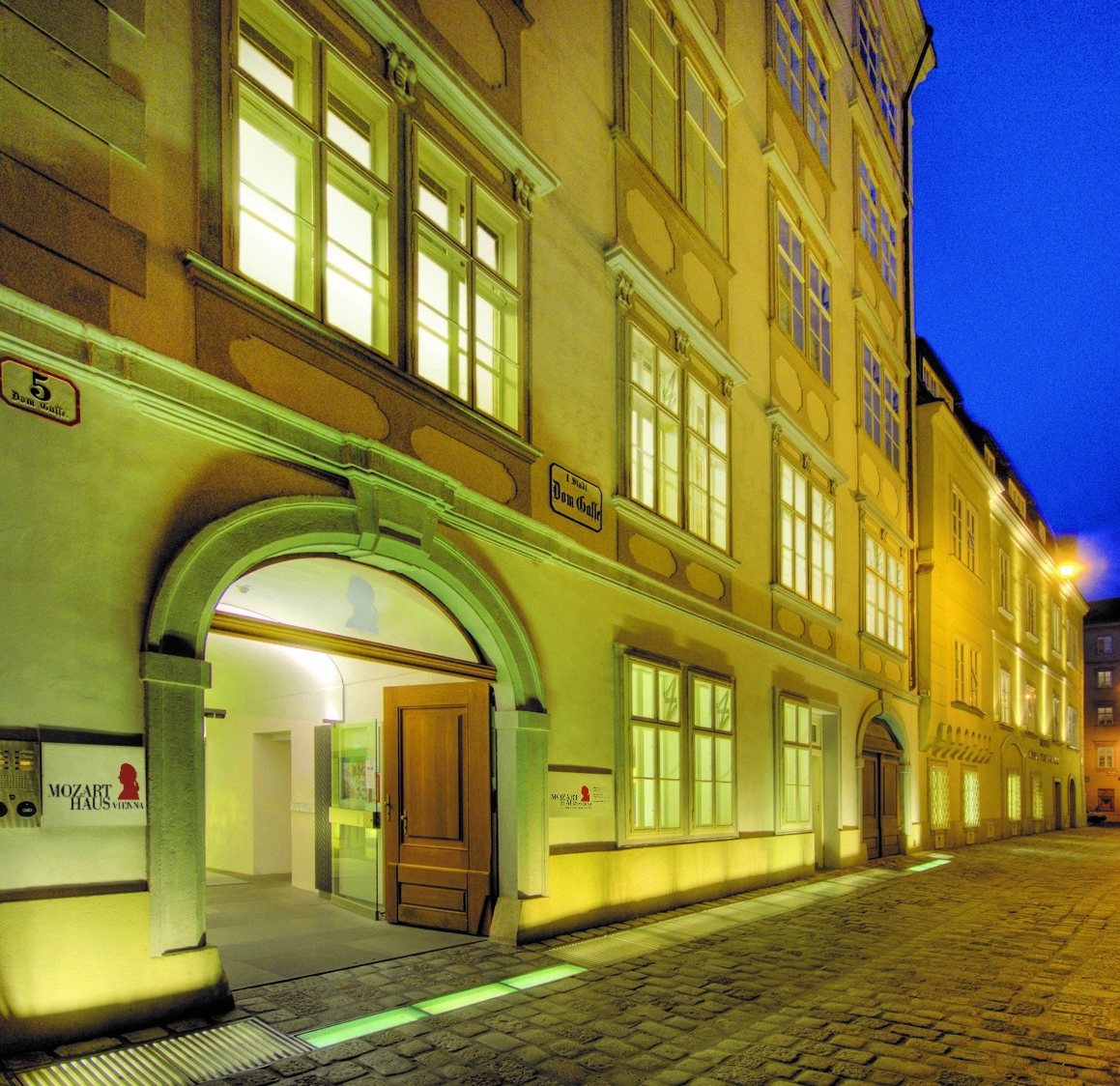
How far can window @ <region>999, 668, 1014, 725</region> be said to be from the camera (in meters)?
29.8

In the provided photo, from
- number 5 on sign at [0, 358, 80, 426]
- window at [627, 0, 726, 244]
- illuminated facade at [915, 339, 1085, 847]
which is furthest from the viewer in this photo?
illuminated facade at [915, 339, 1085, 847]

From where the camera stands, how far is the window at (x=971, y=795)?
25.1m

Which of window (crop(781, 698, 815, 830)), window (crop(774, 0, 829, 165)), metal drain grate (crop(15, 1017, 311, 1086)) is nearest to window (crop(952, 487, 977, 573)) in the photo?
window (crop(774, 0, 829, 165))

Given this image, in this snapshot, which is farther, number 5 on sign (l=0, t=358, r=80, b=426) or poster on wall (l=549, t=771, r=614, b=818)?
poster on wall (l=549, t=771, r=614, b=818)

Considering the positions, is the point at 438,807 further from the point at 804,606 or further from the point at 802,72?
the point at 802,72

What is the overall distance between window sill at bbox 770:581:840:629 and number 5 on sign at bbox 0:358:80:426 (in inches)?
431

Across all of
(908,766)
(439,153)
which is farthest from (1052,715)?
Answer: (439,153)

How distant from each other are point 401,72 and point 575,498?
13.1 ft

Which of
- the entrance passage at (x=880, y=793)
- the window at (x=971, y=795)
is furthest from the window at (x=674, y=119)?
the window at (x=971, y=795)

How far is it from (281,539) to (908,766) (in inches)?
697

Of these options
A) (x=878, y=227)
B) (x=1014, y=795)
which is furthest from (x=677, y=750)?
(x=1014, y=795)

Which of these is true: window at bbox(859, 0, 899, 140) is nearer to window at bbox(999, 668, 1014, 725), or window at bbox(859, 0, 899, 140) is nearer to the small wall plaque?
window at bbox(999, 668, 1014, 725)

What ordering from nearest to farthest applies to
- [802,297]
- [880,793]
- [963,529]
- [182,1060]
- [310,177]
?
[182,1060], [310,177], [802,297], [880,793], [963,529]

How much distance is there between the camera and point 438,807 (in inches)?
342
